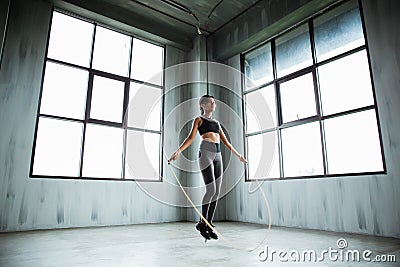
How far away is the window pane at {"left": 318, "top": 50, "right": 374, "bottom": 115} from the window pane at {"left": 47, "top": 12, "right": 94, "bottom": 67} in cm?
378

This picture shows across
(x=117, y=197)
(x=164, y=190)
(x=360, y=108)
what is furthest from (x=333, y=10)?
(x=117, y=197)

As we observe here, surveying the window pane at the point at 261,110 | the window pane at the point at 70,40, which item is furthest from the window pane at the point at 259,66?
the window pane at the point at 70,40

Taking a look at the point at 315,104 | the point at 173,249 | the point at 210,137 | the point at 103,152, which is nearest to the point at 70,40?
the point at 103,152

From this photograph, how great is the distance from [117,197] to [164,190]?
2.93ft

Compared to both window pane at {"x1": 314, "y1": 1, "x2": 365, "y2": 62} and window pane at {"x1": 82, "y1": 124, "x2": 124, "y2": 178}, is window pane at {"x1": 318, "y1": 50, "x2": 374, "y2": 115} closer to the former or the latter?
window pane at {"x1": 314, "y1": 1, "x2": 365, "y2": 62}

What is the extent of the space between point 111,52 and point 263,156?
10.6 ft

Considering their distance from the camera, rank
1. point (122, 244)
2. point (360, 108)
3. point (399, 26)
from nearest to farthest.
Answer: point (122, 244) → point (399, 26) → point (360, 108)

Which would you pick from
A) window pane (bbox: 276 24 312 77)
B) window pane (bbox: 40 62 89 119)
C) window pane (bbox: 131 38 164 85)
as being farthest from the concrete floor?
window pane (bbox: 131 38 164 85)

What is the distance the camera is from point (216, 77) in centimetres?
571

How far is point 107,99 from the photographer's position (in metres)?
4.74

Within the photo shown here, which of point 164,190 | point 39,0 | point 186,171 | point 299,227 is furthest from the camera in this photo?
point 186,171

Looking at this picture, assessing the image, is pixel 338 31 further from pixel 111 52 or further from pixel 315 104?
pixel 111 52

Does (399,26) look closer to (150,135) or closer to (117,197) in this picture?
(150,135)

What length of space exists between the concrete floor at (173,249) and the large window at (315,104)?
109cm
